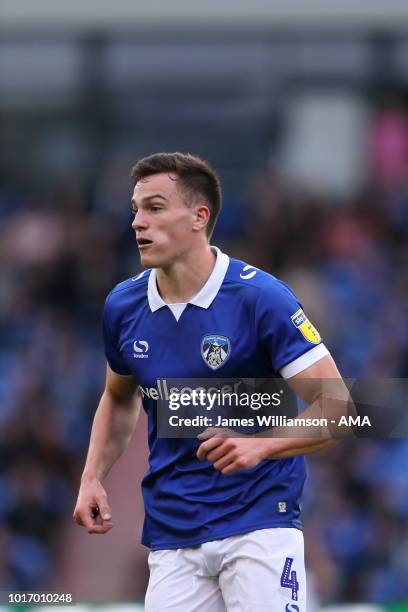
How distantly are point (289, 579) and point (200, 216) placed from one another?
4.23 ft

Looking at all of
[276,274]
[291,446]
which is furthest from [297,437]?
[276,274]

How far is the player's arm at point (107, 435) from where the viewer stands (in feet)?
15.8

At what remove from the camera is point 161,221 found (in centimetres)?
475

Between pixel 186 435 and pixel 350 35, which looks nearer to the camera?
pixel 186 435

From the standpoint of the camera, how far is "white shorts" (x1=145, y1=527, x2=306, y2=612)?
449cm

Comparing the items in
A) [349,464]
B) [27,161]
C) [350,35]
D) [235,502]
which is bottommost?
[235,502]

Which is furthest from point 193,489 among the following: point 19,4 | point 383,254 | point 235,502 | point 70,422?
point 19,4

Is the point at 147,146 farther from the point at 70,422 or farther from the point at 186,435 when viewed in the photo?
the point at 186,435

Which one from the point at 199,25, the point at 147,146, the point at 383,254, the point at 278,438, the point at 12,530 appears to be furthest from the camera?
the point at 199,25

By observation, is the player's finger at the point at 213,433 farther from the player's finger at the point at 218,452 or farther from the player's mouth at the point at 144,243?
the player's mouth at the point at 144,243

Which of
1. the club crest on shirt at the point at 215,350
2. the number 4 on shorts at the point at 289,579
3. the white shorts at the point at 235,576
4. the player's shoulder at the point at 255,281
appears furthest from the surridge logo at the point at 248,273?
the number 4 on shorts at the point at 289,579

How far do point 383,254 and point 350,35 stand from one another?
4009mm

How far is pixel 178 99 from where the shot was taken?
15.8 metres

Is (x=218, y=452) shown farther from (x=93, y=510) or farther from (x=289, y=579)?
(x=93, y=510)
